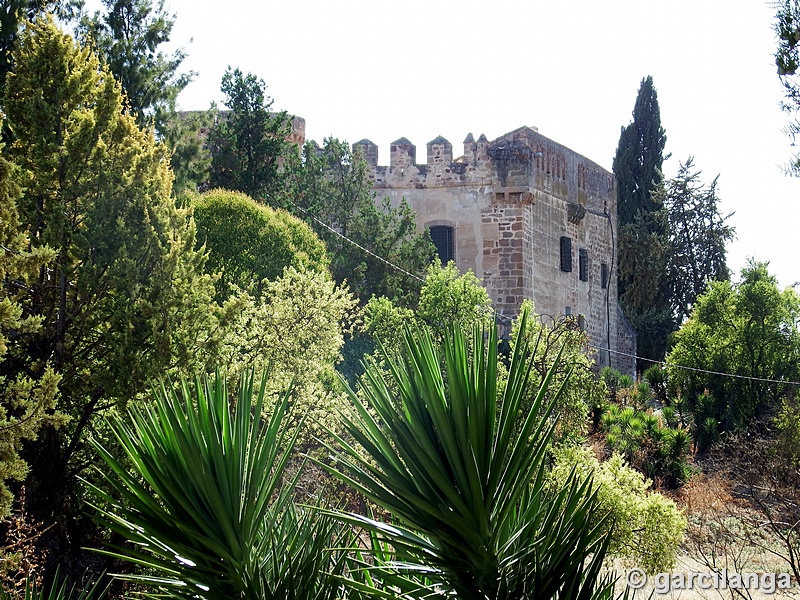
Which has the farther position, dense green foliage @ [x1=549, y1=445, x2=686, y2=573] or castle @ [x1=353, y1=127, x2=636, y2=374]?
castle @ [x1=353, y1=127, x2=636, y2=374]

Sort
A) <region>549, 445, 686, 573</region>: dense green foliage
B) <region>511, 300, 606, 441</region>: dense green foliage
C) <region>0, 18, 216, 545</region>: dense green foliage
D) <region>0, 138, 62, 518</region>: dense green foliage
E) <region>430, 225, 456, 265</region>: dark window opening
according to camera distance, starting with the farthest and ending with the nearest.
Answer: <region>430, 225, 456, 265</region>: dark window opening → <region>511, 300, 606, 441</region>: dense green foliage → <region>549, 445, 686, 573</region>: dense green foliage → <region>0, 18, 216, 545</region>: dense green foliage → <region>0, 138, 62, 518</region>: dense green foliage

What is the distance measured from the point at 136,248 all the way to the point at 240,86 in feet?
40.1

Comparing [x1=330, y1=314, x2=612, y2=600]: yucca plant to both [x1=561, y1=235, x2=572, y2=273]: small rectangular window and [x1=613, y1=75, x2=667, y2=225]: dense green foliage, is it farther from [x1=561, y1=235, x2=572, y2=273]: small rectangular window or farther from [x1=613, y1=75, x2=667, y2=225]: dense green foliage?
[x1=613, y1=75, x2=667, y2=225]: dense green foliage

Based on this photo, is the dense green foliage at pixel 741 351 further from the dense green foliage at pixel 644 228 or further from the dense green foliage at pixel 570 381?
the dense green foliage at pixel 644 228

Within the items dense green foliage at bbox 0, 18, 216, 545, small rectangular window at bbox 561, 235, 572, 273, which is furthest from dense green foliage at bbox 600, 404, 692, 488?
dense green foliage at bbox 0, 18, 216, 545

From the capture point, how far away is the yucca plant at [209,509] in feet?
10.7

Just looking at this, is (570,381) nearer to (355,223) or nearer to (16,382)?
(16,382)

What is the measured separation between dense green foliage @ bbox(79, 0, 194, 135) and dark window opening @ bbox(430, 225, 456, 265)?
8461 millimetres

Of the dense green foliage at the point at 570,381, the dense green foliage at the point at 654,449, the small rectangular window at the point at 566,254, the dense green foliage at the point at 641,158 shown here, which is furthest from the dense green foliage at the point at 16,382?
the dense green foliage at the point at 641,158

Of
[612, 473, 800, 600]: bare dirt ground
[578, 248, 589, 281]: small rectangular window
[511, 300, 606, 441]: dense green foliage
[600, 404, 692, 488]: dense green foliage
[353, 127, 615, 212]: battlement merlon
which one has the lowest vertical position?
[612, 473, 800, 600]: bare dirt ground

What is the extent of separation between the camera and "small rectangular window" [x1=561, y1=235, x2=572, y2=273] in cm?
2594

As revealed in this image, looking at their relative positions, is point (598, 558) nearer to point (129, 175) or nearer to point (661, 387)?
point (129, 175)

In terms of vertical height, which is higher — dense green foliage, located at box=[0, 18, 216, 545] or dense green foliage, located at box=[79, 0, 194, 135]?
dense green foliage, located at box=[79, 0, 194, 135]

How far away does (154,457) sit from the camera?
10.9 ft
